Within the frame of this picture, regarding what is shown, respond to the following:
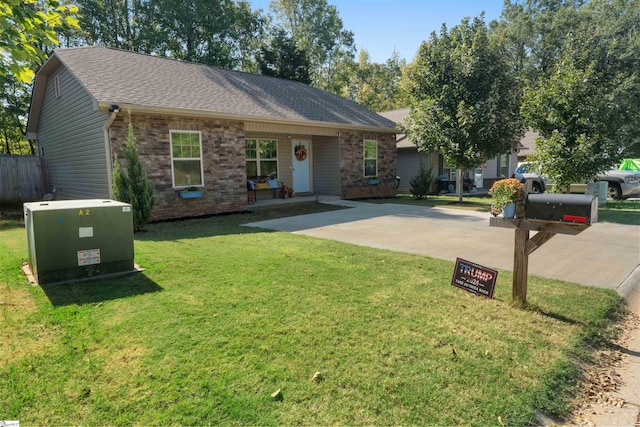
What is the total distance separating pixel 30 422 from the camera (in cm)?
214

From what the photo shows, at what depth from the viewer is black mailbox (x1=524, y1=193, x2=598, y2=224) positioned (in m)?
3.32

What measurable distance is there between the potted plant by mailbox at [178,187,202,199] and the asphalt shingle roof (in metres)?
2.14

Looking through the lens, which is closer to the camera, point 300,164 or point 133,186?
point 133,186

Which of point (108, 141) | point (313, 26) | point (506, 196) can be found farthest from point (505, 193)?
point (313, 26)

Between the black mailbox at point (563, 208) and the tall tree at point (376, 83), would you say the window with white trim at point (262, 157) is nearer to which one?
the black mailbox at point (563, 208)

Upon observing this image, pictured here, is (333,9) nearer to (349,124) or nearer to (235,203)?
(349,124)

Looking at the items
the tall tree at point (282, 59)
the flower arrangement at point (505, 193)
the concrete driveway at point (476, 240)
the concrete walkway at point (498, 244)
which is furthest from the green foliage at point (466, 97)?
the tall tree at point (282, 59)

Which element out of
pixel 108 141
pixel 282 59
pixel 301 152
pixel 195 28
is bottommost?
pixel 108 141

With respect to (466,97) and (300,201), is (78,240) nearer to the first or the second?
(300,201)

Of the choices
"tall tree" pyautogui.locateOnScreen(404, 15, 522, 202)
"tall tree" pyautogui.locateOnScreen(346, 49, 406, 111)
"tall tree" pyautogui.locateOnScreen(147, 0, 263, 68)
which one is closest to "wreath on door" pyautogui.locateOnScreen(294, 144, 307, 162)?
"tall tree" pyautogui.locateOnScreen(404, 15, 522, 202)

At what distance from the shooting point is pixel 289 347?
3.03m

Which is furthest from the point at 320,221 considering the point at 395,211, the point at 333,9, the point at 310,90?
the point at 333,9

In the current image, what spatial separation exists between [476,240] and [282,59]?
2340 centimetres

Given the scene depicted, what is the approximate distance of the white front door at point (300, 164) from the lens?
49.4 ft
